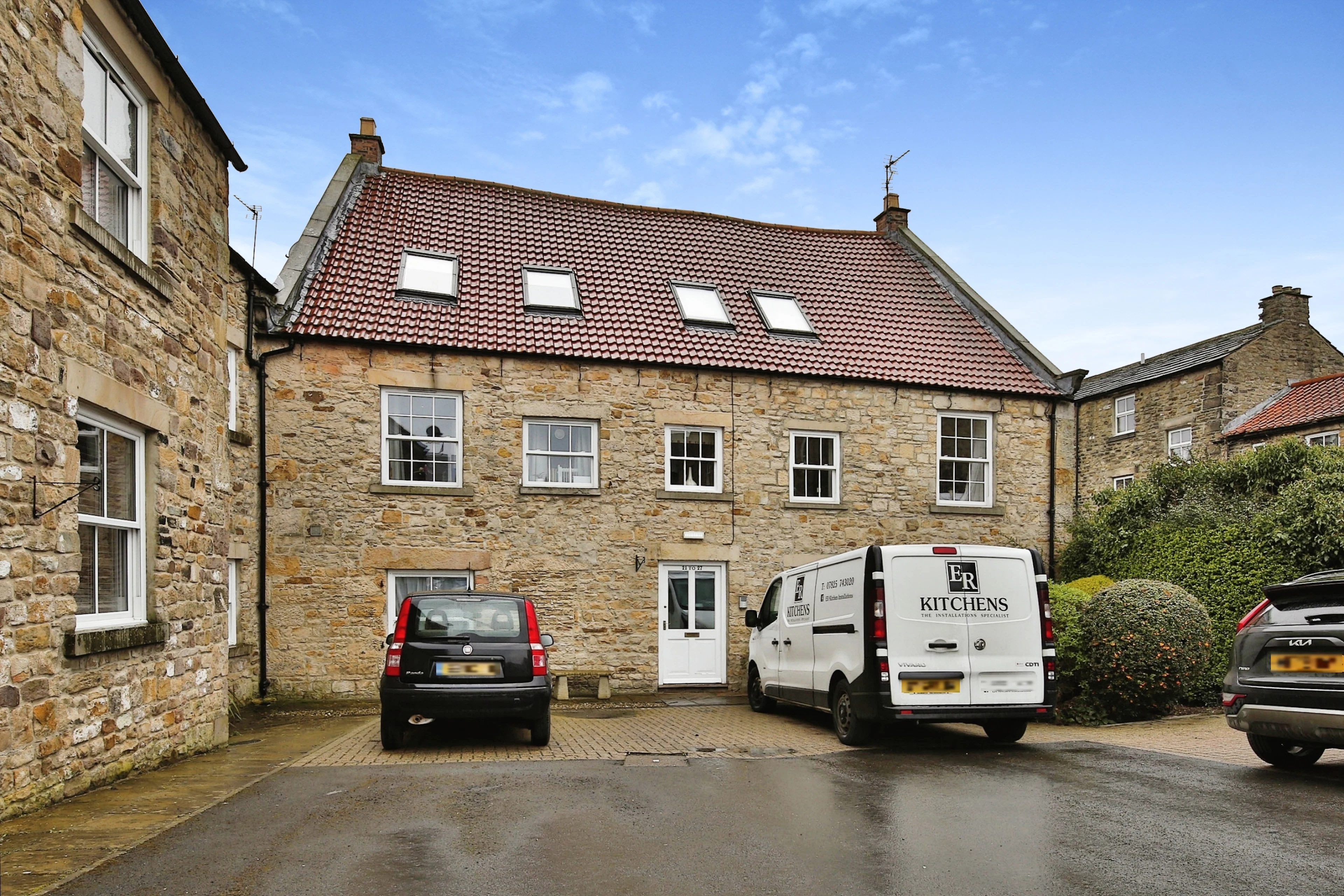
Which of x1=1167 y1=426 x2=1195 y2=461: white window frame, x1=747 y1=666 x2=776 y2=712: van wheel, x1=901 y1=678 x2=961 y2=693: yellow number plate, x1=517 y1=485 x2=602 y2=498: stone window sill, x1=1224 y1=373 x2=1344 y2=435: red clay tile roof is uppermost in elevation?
x1=1224 y1=373 x2=1344 y2=435: red clay tile roof

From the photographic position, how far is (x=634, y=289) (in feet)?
57.4

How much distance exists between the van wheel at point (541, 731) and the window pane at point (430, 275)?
820 cm

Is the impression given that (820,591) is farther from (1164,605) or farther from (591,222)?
(591,222)

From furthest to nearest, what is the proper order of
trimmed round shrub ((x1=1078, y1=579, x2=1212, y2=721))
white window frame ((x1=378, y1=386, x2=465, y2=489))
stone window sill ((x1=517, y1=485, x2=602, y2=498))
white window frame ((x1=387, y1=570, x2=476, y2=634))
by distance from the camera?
1. stone window sill ((x1=517, y1=485, x2=602, y2=498))
2. white window frame ((x1=378, y1=386, x2=465, y2=489))
3. white window frame ((x1=387, y1=570, x2=476, y2=634))
4. trimmed round shrub ((x1=1078, y1=579, x2=1212, y2=721))

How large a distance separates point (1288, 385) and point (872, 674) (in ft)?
78.0

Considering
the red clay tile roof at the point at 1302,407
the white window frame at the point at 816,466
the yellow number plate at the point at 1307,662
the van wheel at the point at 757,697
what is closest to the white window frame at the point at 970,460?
the white window frame at the point at 816,466

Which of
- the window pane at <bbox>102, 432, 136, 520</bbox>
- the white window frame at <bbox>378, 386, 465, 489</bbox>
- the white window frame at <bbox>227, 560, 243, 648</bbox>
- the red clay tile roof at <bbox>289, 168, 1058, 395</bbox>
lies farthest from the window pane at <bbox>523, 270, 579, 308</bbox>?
the window pane at <bbox>102, 432, 136, 520</bbox>

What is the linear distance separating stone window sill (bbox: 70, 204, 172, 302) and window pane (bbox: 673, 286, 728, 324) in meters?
9.58

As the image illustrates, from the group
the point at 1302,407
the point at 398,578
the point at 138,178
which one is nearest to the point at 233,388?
the point at 398,578

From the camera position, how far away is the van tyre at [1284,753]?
8.18 metres

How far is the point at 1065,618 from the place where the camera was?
1230 centimetres

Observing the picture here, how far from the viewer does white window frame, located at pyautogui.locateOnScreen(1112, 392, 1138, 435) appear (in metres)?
29.8

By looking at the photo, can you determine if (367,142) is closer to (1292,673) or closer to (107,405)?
(107,405)

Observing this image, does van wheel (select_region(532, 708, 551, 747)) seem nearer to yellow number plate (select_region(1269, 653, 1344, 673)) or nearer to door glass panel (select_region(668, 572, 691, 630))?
door glass panel (select_region(668, 572, 691, 630))
